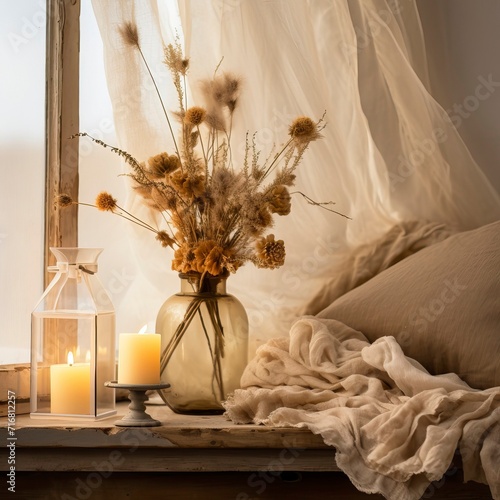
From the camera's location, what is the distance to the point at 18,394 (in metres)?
1.34

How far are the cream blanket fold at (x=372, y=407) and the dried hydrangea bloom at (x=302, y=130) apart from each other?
30 centimetres

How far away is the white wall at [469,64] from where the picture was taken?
5.75ft

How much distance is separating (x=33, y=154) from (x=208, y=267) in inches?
15.3

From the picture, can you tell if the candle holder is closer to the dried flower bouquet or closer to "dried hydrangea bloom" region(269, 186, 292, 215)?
the dried flower bouquet

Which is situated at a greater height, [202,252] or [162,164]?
[162,164]

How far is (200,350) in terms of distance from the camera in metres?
1.34

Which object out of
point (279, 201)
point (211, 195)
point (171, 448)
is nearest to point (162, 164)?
point (211, 195)

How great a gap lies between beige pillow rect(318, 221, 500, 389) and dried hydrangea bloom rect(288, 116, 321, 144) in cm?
30

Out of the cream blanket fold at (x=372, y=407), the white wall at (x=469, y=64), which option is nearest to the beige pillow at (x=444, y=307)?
the cream blanket fold at (x=372, y=407)

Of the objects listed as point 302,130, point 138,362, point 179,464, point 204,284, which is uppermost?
point 302,130

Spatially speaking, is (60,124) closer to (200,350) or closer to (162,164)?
(162,164)

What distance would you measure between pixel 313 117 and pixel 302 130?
→ 28 cm

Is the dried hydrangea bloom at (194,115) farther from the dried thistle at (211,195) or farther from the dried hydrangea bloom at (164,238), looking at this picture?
the dried hydrangea bloom at (164,238)

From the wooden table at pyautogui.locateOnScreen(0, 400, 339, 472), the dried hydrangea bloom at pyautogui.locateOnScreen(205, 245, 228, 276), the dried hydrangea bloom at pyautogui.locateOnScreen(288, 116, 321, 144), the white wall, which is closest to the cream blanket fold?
the wooden table at pyautogui.locateOnScreen(0, 400, 339, 472)
